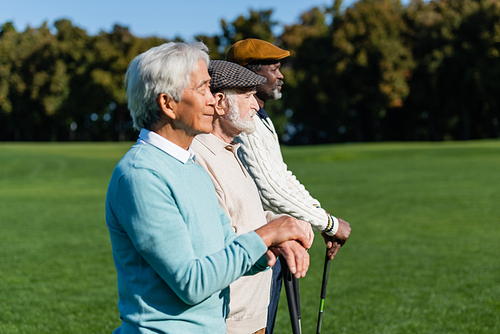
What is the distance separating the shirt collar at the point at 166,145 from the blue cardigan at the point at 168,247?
0.09 ft

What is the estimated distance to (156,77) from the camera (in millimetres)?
1717

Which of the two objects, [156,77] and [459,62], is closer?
[156,77]

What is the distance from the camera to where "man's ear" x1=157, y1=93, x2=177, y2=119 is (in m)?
1.74

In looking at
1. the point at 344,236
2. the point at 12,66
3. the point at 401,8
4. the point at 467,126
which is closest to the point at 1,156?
the point at 344,236

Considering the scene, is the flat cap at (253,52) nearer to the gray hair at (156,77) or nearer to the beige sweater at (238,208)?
the beige sweater at (238,208)

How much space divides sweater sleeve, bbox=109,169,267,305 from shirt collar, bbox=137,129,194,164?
0.51 feet

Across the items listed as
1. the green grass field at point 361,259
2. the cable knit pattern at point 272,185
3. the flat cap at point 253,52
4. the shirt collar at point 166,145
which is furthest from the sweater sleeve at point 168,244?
the green grass field at point 361,259

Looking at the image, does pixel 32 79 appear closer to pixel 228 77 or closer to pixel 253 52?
pixel 253 52

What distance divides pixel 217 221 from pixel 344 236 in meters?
1.26

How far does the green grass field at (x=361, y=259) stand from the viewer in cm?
546

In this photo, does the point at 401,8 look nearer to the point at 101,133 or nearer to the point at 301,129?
the point at 301,129

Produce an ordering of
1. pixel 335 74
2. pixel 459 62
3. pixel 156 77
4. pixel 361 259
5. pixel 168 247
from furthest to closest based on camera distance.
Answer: pixel 335 74
pixel 459 62
pixel 361 259
pixel 156 77
pixel 168 247

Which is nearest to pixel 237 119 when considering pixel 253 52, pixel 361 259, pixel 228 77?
pixel 228 77

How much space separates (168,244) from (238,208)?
0.83 meters
